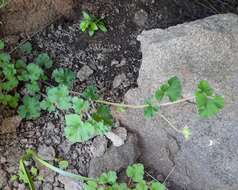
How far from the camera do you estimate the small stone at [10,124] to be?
1.86 m

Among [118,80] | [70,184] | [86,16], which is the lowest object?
[70,184]

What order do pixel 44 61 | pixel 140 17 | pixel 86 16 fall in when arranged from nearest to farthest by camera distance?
pixel 44 61
pixel 86 16
pixel 140 17

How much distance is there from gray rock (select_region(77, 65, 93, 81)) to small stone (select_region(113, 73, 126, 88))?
11 centimetres

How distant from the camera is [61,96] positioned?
5.77 feet

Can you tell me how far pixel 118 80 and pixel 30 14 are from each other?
486mm

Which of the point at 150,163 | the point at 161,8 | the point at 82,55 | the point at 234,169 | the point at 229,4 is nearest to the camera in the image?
the point at 234,169

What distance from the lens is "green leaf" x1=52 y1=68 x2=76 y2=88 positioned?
1935 mm

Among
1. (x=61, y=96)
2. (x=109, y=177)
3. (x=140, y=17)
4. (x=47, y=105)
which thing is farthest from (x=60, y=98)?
(x=140, y=17)

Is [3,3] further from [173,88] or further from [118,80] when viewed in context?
[173,88]

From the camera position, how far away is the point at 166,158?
1.93 m

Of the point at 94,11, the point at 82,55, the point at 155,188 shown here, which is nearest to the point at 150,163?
the point at 155,188

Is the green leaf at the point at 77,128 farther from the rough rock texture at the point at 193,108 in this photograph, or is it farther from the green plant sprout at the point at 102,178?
the rough rock texture at the point at 193,108

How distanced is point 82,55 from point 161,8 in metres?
0.49

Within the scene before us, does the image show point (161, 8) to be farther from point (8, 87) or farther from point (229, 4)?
point (8, 87)
